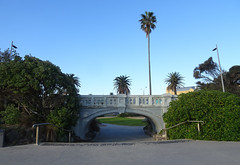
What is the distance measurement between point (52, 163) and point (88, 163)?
118cm

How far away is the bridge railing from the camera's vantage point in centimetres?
1653

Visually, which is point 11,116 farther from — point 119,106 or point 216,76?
point 216,76

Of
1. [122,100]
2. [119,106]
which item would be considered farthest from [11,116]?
[122,100]

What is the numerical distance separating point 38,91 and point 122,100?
7.63 m

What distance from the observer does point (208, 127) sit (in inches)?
444

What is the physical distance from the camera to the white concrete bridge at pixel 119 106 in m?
16.4

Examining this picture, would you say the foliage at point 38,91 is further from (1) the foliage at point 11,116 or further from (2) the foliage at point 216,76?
(2) the foliage at point 216,76

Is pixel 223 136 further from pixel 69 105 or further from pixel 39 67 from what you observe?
pixel 39 67

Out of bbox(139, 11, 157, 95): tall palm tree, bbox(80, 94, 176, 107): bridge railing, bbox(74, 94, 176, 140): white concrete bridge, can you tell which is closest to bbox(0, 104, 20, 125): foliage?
bbox(74, 94, 176, 140): white concrete bridge

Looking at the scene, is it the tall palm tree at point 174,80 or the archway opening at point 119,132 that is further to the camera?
the tall palm tree at point 174,80

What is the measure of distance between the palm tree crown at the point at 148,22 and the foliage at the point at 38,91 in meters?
17.9

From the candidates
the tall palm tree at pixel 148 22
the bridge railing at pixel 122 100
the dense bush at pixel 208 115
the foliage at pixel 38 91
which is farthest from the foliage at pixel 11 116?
the tall palm tree at pixel 148 22

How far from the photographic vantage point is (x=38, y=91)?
13.2m

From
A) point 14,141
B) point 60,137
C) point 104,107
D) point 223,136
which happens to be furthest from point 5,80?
point 223,136
